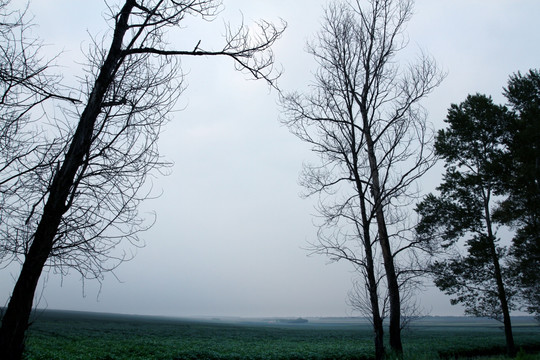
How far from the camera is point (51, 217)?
306 cm

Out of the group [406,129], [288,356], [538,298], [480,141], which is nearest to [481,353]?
[538,298]

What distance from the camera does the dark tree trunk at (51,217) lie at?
8.98 feet

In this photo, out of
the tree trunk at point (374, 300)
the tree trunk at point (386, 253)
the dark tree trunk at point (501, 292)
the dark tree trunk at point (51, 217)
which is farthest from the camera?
the dark tree trunk at point (501, 292)

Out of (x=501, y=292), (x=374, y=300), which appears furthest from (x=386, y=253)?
(x=501, y=292)

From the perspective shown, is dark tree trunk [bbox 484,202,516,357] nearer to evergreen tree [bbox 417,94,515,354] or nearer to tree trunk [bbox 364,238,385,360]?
evergreen tree [bbox 417,94,515,354]

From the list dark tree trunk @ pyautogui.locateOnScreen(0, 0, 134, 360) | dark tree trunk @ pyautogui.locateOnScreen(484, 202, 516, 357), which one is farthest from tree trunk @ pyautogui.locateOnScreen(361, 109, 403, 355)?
dark tree trunk @ pyautogui.locateOnScreen(484, 202, 516, 357)

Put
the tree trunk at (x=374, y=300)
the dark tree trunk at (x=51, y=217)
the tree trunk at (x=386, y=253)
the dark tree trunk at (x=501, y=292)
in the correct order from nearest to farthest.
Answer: the dark tree trunk at (x=51, y=217), the tree trunk at (x=374, y=300), the tree trunk at (x=386, y=253), the dark tree trunk at (x=501, y=292)

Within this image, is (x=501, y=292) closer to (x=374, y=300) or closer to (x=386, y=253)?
(x=386, y=253)

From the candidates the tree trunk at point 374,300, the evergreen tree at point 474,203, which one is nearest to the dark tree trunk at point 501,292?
the evergreen tree at point 474,203

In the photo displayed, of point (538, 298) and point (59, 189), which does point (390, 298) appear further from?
point (538, 298)

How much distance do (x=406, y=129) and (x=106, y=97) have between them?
7027 mm

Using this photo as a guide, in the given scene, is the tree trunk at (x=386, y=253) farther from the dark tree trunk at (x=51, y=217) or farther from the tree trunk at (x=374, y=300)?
the dark tree trunk at (x=51, y=217)

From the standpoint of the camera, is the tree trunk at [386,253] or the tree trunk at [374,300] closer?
the tree trunk at [374,300]

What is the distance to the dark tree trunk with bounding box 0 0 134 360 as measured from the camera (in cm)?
274
